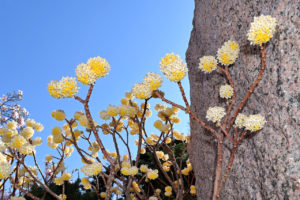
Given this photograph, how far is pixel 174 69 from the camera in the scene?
89 centimetres

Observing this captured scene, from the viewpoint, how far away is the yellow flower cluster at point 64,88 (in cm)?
94

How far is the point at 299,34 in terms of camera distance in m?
0.84

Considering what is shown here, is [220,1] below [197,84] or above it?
above

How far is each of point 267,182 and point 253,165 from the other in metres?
0.09

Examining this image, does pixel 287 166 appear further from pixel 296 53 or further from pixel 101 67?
pixel 101 67

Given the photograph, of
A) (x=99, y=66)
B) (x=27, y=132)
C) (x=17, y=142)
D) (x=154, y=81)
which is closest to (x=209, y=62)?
(x=154, y=81)

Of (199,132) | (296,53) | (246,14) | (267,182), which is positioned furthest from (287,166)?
(199,132)

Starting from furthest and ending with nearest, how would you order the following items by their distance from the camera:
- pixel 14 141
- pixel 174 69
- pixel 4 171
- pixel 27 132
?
1. pixel 27 132
2. pixel 14 141
3. pixel 4 171
4. pixel 174 69

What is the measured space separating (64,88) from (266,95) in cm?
75

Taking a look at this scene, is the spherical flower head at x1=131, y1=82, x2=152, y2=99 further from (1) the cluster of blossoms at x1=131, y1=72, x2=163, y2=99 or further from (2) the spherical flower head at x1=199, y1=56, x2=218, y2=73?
(2) the spherical flower head at x1=199, y1=56, x2=218, y2=73

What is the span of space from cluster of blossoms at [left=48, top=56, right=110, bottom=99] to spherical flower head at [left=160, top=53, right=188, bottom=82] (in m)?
0.23

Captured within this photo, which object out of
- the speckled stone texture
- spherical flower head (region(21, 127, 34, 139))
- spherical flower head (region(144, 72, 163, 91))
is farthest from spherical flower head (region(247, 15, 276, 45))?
spherical flower head (region(21, 127, 34, 139))

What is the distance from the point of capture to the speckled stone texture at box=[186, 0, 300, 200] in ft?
2.75

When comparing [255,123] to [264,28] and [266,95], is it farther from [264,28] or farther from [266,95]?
[264,28]
